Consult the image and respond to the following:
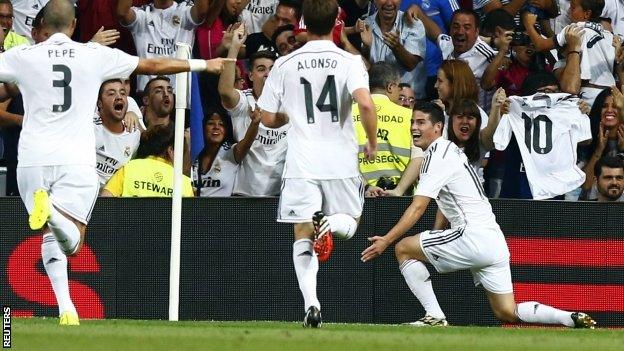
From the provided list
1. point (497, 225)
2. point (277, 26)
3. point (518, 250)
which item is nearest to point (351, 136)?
point (497, 225)

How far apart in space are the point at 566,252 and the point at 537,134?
1.72 meters

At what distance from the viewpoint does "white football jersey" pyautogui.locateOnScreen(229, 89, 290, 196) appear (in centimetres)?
1512

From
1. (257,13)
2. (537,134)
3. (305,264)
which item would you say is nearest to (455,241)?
(305,264)

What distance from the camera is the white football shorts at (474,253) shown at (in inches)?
505

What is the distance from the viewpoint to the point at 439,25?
→ 58.0ft

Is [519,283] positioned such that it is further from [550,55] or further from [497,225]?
Answer: [550,55]

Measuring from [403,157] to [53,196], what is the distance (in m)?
4.02

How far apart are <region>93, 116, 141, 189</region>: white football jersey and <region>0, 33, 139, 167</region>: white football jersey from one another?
286 cm

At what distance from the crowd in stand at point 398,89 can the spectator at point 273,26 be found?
0.8 inches

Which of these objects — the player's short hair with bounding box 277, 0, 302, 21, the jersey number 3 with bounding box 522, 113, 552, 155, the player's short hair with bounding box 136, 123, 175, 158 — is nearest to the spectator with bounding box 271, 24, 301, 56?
the player's short hair with bounding box 277, 0, 302, 21

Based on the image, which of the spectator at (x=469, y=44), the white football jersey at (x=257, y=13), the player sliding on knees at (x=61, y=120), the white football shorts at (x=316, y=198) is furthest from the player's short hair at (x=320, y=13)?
the white football jersey at (x=257, y=13)

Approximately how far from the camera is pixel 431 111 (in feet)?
42.5

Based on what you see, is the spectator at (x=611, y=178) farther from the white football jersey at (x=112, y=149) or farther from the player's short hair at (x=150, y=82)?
the white football jersey at (x=112, y=149)

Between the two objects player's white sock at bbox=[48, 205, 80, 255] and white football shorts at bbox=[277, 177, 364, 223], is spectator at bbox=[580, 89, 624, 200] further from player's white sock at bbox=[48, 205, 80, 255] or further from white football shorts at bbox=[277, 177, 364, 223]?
player's white sock at bbox=[48, 205, 80, 255]
